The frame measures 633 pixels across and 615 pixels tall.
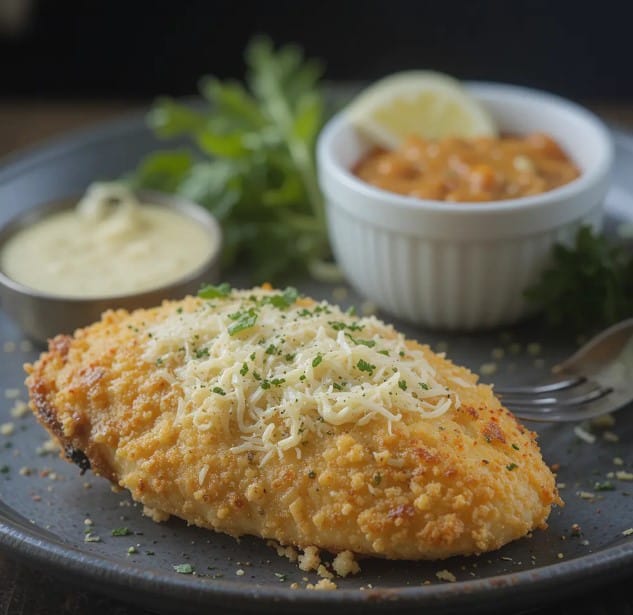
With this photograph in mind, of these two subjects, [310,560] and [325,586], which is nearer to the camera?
[325,586]

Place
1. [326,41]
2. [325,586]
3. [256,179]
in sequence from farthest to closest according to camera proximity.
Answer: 1. [326,41]
2. [256,179]
3. [325,586]

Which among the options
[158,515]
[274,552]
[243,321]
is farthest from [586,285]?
[158,515]

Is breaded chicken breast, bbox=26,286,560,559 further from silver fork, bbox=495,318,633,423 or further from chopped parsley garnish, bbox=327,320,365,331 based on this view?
silver fork, bbox=495,318,633,423

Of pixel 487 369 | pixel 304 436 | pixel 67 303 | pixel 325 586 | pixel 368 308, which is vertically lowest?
pixel 368 308

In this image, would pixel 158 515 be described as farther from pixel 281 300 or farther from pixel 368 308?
pixel 368 308

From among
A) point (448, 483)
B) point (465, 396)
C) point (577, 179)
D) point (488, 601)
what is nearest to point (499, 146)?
point (577, 179)

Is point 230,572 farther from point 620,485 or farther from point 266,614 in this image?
point 620,485

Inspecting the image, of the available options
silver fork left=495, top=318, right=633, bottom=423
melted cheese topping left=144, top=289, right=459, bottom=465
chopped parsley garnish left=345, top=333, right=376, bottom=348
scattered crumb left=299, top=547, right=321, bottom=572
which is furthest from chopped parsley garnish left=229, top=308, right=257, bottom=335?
silver fork left=495, top=318, right=633, bottom=423
